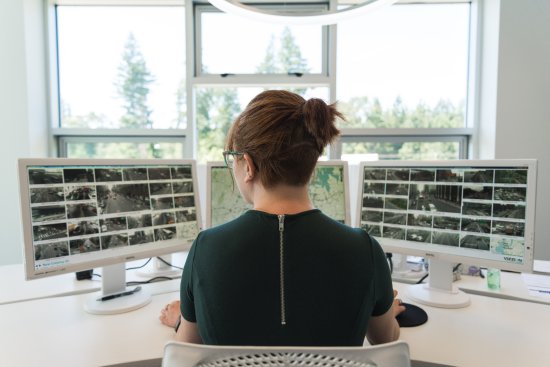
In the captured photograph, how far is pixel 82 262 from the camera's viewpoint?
1186mm

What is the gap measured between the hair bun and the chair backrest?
0.48 meters

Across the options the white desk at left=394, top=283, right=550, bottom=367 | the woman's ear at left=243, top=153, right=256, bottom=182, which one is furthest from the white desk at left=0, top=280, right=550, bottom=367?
the woman's ear at left=243, top=153, right=256, bottom=182

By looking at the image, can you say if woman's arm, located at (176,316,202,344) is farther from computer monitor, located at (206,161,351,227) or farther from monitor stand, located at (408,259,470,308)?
monitor stand, located at (408,259,470,308)

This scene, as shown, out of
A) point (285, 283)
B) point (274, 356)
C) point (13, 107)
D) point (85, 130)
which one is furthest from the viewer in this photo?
point (85, 130)

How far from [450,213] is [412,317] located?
0.42m

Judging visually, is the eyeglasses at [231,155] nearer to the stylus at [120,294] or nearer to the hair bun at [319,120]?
the hair bun at [319,120]

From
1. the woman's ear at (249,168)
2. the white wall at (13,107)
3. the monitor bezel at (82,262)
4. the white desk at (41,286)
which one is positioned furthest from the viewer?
the white wall at (13,107)

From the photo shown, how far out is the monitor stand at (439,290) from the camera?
1322mm

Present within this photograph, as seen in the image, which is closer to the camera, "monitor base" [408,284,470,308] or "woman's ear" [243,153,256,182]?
"woman's ear" [243,153,256,182]

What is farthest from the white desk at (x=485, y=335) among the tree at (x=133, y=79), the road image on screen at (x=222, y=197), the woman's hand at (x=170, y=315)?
the tree at (x=133, y=79)

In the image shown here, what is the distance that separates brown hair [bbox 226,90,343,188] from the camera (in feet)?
2.67

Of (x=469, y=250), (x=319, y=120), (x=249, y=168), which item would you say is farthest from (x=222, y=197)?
(x=469, y=250)

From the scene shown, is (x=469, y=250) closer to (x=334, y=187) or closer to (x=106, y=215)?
(x=334, y=187)

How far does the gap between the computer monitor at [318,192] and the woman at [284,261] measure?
843 mm
